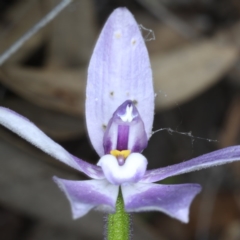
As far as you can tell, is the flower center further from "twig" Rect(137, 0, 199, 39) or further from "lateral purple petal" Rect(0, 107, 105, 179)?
"twig" Rect(137, 0, 199, 39)

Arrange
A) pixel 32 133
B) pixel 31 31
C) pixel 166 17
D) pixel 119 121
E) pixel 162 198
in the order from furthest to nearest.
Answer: pixel 166 17 → pixel 31 31 → pixel 119 121 → pixel 32 133 → pixel 162 198

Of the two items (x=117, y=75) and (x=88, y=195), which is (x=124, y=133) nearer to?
(x=117, y=75)

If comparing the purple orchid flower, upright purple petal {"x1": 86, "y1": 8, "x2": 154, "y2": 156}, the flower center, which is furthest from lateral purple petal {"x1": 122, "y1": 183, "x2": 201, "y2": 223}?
upright purple petal {"x1": 86, "y1": 8, "x2": 154, "y2": 156}

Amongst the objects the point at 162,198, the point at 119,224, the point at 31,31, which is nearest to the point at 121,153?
the point at 119,224

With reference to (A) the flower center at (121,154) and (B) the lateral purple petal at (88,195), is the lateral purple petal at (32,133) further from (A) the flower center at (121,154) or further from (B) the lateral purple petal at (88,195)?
(A) the flower center at (121,154)

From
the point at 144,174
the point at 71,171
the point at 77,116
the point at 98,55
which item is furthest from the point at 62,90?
the point at 144,174

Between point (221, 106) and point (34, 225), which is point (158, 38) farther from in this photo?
point (34, 225)

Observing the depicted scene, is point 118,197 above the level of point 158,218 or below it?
below
